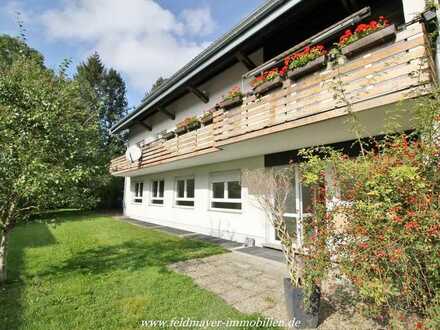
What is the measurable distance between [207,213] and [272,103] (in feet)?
21.4

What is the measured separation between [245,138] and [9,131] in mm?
5065

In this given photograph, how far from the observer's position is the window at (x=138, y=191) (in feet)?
60.5

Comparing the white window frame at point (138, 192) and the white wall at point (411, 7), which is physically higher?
the white wall at point (411, 7)

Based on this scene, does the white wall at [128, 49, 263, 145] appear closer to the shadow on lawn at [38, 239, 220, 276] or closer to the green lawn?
the shadow on lawn at [38, 239, 220, 276]

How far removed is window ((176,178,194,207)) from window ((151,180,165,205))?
1.99 meters

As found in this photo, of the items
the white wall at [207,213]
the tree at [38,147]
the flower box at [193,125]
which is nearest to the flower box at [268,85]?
the white wall at [207,213]

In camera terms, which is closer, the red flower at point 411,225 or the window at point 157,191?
the red flower at point 411,225

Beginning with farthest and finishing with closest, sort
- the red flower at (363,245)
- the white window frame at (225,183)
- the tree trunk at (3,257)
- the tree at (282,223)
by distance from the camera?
the white window frame at (225,183) < the tree trunk at (3,257) < the tree at (282,223) < the red flower at (363,245)

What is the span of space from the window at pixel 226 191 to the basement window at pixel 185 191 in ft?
6.11

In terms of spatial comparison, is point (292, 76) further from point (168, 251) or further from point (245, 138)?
point (168, 251)

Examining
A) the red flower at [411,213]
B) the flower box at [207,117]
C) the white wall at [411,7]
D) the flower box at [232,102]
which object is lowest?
the red flower at [411,213]

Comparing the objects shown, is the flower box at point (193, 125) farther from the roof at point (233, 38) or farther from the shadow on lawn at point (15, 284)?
the shadow on lawn at point (15, 284)

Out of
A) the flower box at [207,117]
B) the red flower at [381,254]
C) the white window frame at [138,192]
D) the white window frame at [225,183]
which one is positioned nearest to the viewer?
the red flower at [381,254]

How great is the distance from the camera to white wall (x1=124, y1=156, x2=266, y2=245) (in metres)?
8.76
